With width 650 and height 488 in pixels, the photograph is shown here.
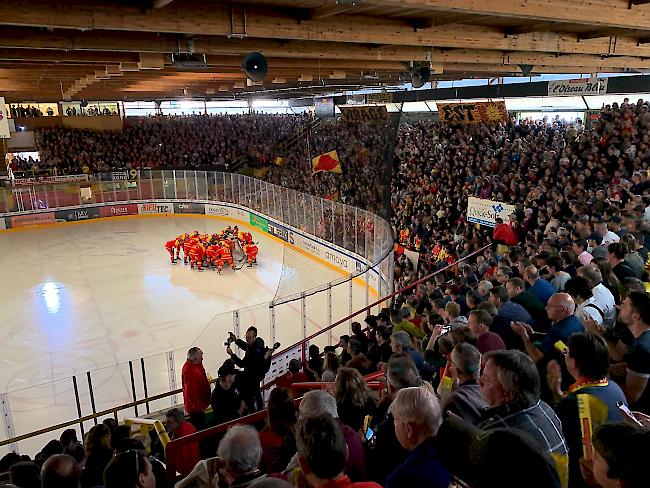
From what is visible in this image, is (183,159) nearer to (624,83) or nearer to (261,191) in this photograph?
(261,191)

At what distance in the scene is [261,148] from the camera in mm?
31922

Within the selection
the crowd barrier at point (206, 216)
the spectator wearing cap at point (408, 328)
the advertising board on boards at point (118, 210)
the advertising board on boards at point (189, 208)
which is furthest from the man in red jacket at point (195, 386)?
the advertising board on boards at point (118, 210)

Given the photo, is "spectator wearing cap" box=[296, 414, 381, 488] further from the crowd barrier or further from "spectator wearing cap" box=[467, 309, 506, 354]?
the crowd barrier

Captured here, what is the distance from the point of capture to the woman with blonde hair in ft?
10.0

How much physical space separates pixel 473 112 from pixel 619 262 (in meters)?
12.2

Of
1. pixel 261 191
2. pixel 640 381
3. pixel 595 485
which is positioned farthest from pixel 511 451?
pixel 261 191

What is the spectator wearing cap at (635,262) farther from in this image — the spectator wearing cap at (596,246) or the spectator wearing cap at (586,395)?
the spectator wearing cap at (586,395)

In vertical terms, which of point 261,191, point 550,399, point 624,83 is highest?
point 624,83

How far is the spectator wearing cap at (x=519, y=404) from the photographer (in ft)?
7.20

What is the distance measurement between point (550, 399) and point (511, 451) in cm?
220

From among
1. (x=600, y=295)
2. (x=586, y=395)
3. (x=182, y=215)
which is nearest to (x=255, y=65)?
(x=600, y=295)

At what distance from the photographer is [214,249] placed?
17688 mm

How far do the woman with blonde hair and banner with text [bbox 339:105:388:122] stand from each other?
48.6 feet

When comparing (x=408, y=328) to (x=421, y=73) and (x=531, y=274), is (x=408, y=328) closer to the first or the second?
(x=531, y=274)
